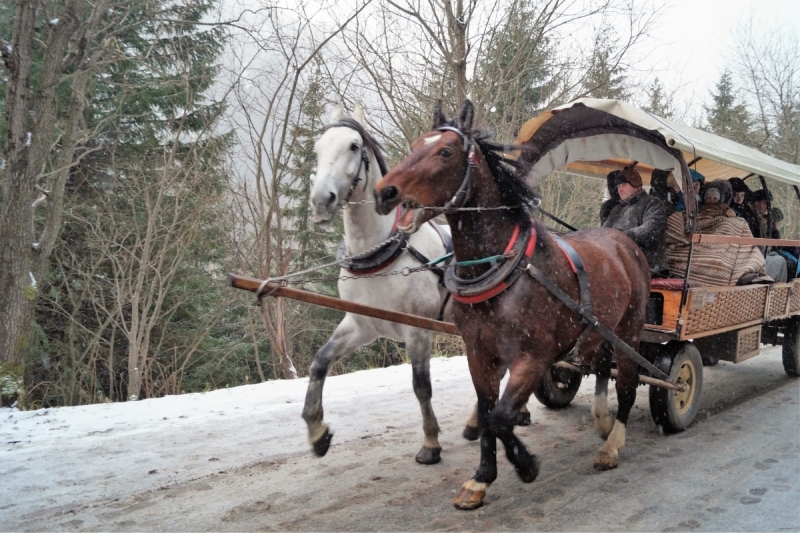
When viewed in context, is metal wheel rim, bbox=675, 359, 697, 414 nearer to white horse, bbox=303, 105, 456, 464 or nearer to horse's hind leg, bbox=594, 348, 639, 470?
horse's hind leg, bbox=594, 348, 639, 470

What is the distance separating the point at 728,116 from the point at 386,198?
19.7 meters

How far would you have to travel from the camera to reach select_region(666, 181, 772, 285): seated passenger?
4847mm

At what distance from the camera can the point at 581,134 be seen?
473cm

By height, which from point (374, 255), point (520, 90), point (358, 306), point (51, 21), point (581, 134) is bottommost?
point (358, 306)

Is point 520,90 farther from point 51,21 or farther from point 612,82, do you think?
point 51,21

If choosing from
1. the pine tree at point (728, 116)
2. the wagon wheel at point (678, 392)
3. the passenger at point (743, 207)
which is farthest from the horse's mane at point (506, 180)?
the pine tree at point (728, 116)

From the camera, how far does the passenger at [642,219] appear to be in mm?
4488

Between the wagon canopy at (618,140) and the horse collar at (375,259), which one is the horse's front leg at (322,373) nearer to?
the horse collar at (375,259)

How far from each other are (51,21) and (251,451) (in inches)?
175

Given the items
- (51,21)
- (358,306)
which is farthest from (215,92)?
(358,306)

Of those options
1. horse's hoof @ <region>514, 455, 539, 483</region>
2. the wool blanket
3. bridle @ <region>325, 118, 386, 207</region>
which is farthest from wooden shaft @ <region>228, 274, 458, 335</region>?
the wool blanket

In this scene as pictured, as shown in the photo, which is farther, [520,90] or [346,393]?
[520,90]

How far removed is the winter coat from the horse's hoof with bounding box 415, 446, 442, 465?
215 centimetres

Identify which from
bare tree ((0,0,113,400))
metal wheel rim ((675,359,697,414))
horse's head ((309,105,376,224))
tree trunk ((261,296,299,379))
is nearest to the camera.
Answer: horse's head ((309,105,376,224))
